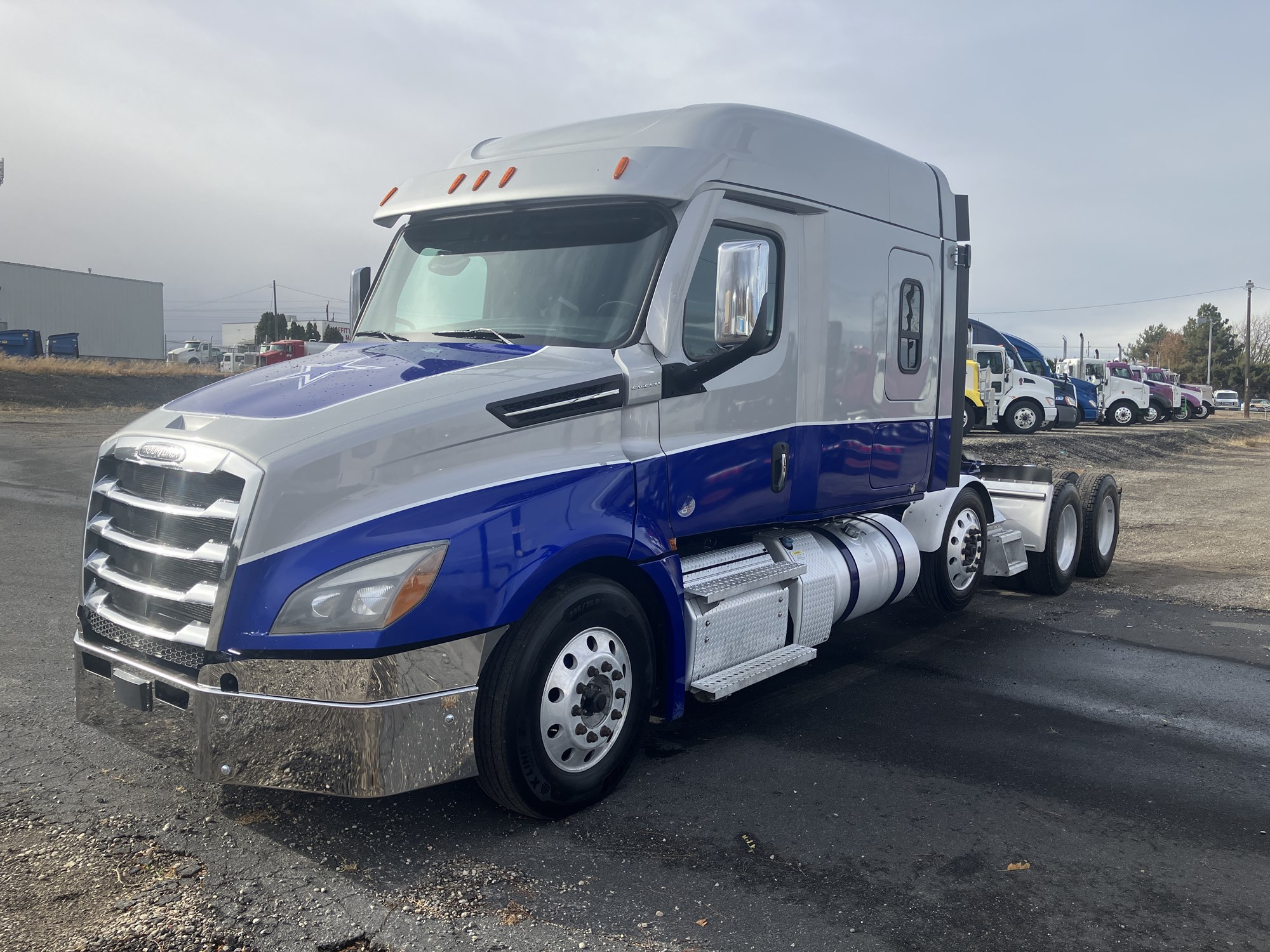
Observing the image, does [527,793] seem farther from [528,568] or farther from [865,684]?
[865,684]

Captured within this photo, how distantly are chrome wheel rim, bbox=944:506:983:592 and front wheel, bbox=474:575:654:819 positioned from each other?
392 centimetres

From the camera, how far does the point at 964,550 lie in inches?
307

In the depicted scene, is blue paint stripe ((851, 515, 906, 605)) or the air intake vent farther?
blue paint stripe ((851, 515, 906, 605))

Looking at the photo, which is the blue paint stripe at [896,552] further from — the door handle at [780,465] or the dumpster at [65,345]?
the dumpster at [65,345]

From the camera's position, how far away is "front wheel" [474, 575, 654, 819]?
3828 mm

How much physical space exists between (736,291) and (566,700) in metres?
1.87

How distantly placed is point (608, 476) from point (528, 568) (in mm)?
636

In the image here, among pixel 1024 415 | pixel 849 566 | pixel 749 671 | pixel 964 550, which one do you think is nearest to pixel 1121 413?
pixel 1024 415

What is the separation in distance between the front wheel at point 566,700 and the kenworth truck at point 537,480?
0.01 meters

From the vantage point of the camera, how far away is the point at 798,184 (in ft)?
17.9

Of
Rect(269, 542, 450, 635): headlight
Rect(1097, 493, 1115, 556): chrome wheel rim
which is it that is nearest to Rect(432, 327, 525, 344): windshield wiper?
Rect(269, 542, 450, 635): headlight

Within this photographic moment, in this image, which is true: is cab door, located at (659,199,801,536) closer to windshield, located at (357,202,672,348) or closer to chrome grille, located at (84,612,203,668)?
windshield, located at (357,202,672,348)

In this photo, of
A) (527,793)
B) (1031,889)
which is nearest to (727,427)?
(527,793)

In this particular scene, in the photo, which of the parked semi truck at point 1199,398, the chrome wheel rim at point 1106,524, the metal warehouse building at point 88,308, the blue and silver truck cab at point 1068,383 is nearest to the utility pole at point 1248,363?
the parked semi truck at point 1199,398
